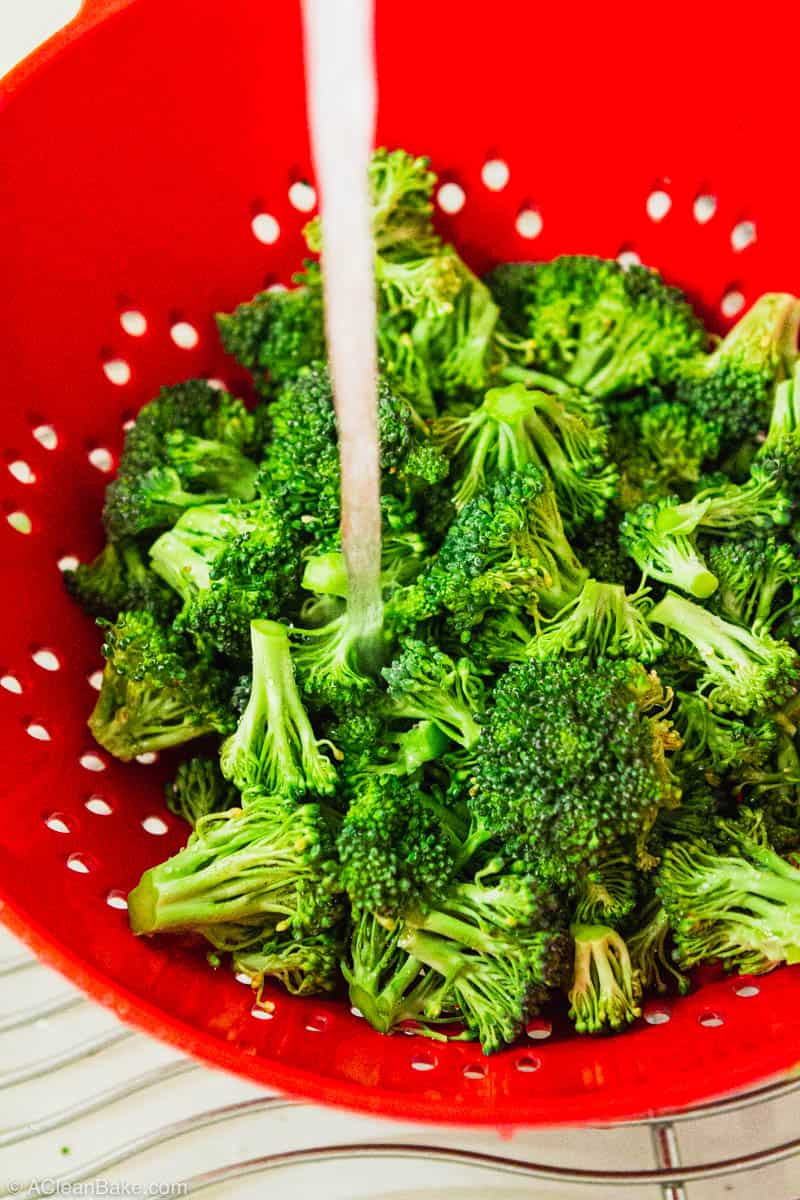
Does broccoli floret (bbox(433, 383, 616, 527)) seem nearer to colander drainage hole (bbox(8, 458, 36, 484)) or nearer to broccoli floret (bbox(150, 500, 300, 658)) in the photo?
broccoli floret (bbox(150, 500, 300, 658))

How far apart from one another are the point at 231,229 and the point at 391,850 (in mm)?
785

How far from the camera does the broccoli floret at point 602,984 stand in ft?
3.18

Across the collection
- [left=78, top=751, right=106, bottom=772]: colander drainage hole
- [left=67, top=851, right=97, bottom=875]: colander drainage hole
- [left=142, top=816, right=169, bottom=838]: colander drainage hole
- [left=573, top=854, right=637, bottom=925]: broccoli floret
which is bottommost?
[left=573, top=854, right=637, bottom=925]: broccoli floret

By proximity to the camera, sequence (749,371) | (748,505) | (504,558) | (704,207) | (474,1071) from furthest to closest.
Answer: (704,207), (749,371), (748,505), (504,558), (474,1071)

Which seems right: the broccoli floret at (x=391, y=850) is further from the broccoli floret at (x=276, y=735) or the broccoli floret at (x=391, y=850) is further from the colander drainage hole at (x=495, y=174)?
the colander drainage hole at (x=495, y=174)

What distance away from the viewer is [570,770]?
942mm

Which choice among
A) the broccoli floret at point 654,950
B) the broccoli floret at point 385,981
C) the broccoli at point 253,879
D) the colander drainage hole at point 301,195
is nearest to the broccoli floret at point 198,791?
the broccoli at point 253,879

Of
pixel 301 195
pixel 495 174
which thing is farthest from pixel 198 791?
pixel 495 174

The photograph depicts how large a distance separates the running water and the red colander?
17.0 inches

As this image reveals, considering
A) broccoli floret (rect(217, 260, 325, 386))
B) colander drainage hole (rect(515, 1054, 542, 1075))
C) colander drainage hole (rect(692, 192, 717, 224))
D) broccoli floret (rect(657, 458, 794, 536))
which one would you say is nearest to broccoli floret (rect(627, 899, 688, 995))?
colander drainage hole (rect(515, 1054, 542, 1075))

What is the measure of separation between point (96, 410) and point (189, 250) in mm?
224

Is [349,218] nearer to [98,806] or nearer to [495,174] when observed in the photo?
[98,806]

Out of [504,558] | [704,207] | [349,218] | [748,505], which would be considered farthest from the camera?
[704,207]

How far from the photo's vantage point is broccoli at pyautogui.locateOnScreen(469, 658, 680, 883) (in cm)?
94
